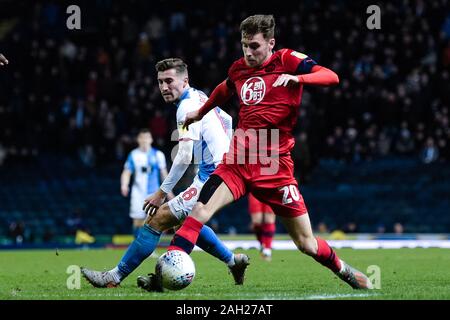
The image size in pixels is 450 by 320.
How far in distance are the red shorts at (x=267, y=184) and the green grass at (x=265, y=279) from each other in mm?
730

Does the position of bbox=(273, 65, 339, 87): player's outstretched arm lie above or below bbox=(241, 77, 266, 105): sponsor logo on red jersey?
above

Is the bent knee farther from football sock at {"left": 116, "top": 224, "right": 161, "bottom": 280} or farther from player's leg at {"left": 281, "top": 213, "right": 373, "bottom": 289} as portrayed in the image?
player's leg at {"left": 281, "top": 213, "right": 373, "bottom": 289}

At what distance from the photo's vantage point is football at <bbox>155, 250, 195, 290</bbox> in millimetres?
7801

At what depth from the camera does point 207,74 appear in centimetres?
2386

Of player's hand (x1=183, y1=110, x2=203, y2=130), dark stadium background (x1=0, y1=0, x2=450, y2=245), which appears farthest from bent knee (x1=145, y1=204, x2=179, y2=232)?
dark stadium background (x1=0, y1=0, x2=450, y2=245)

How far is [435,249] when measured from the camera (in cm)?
1730

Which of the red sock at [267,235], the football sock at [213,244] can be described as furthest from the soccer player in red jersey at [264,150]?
the red sock at [267,235]

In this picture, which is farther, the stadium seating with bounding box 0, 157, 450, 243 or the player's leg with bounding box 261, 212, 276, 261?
the stadium seating with bounding box 0, 157, 450, 243

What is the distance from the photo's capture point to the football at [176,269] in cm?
780

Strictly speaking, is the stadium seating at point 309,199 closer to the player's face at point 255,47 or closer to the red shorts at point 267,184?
the red shorts at point 267,184
